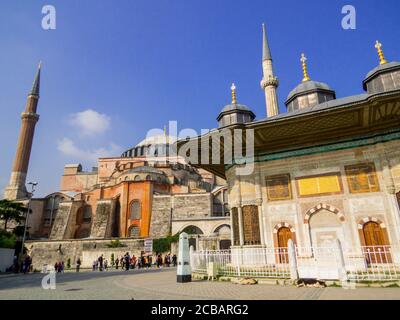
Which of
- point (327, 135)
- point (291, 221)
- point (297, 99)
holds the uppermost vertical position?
point (297, 99)

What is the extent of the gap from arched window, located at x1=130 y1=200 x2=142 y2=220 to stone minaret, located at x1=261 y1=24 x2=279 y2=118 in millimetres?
20191

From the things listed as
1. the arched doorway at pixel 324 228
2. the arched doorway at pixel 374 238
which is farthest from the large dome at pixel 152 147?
the arched doorway at pixel 374 238

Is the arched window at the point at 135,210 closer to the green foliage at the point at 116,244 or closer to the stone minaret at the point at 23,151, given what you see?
the green foliage at the point at 116,244

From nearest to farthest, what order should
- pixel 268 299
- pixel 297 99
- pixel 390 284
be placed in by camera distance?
pixel 268 299 → pixel 390 284 → pixel 297 99

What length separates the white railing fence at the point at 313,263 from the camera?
729cm

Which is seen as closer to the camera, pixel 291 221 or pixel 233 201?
pixel 291 221

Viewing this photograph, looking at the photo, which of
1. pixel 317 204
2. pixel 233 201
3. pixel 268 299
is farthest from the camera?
pixel 233 201

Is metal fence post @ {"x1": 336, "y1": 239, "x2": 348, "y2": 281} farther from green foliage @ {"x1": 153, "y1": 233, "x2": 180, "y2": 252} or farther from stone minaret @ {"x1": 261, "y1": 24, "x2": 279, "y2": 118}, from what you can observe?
green foliage @ {"x1": 153, "y1": 233, "x2": 180, "y2": 252}

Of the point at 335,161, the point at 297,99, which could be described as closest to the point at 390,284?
the point at 335,161

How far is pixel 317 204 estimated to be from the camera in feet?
34.4

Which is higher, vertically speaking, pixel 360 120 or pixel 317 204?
pixel 360 120
